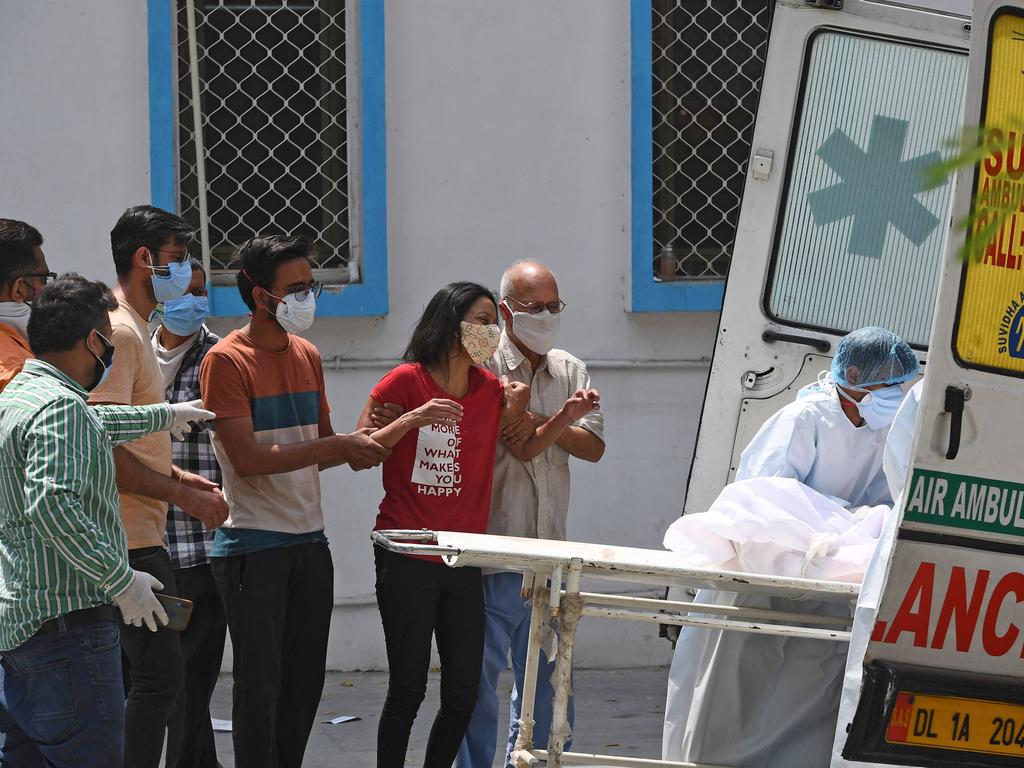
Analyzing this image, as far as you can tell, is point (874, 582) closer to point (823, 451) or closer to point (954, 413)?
point (954, 413)

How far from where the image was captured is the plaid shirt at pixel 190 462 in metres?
4.41

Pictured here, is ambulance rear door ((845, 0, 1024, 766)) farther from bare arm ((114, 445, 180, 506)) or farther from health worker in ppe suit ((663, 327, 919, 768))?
bare arm ((114, 445, 180, 506))

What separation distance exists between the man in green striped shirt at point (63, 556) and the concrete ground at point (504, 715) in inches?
72.2

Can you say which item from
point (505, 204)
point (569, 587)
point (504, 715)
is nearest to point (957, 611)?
point (569, 587)

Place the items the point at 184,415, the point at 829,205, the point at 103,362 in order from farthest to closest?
1. the point at 829,205
2. the point at 184,415
3. the point at 103,362

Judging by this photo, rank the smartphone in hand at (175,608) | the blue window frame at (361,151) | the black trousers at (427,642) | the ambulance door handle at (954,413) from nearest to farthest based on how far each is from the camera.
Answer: the ambulance door handle at (954,413) < the smartphone in hand at (175,608) < the black trousers at (427,642) < the blue window frame at (361,151)

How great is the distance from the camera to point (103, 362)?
10.6ft

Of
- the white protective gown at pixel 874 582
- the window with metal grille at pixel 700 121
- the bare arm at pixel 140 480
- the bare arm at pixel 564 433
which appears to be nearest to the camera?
the white protective gown at pixel 874 582

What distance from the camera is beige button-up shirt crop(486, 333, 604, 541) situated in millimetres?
4363

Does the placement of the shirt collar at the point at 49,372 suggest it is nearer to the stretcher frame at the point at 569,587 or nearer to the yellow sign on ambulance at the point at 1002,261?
the stretcher frame at the point at 569,587

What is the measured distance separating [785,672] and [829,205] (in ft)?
5.04

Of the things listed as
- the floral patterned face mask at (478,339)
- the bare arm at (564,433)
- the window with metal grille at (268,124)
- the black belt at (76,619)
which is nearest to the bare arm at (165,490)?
the black belt at (76,619)

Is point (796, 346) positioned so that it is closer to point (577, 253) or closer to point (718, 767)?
point (718, 767)

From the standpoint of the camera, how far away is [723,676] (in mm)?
3947
